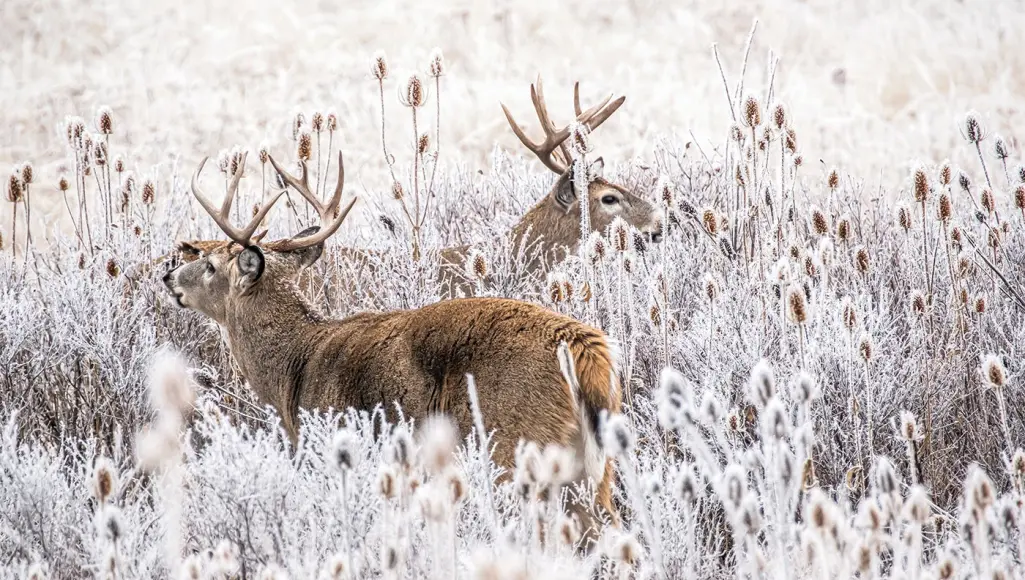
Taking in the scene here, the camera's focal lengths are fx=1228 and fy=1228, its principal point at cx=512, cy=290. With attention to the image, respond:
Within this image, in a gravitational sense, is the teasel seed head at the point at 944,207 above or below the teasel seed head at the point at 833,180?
below

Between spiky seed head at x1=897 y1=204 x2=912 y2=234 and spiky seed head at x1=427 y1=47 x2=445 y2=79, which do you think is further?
spiky seed head at x1=427 y1=47 x2=445 y2=79

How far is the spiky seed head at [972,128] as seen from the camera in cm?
477

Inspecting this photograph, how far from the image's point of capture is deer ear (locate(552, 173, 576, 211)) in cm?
754

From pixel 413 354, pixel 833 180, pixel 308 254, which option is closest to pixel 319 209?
pixel 308 254

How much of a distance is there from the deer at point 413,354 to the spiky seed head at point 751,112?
1129mm

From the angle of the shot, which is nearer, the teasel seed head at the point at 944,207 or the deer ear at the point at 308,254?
the teasel seed head at the point at 944,207

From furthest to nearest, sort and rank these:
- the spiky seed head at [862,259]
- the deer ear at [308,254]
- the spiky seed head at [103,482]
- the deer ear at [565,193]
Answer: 1. the deer ear at [565,193]
2. the deer ear at [308,254]
3. the spiky seed head at [862,259]
4. the spiky seed head at [103,482]

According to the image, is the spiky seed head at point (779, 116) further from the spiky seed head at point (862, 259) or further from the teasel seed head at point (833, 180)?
the spiky seed head at point (862, 259)

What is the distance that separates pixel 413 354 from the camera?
4527 millimetres

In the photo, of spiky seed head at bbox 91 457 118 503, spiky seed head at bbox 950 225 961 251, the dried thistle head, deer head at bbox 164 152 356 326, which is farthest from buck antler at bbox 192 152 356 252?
spiky seed head at bbox 91 457 118 503

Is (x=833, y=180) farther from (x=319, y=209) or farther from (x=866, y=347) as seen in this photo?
(x=319, y=209)

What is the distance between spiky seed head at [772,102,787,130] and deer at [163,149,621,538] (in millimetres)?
1312

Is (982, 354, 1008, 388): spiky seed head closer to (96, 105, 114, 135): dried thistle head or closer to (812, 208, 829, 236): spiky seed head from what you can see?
(812, 208, 829, 236): spiky seed head

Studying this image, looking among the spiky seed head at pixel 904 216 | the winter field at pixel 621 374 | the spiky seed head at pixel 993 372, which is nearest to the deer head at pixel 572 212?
the winter field at pixel 621 374
